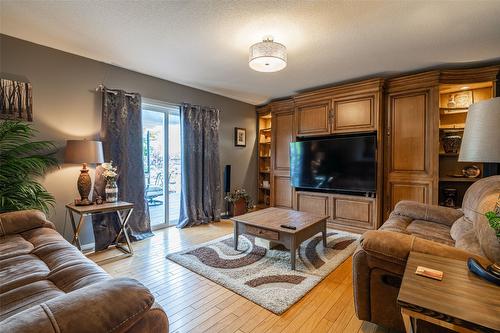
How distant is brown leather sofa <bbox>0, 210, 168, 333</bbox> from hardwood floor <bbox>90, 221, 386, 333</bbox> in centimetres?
80

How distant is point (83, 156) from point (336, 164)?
357 centimetres

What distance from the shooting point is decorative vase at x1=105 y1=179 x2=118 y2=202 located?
9.91 feet

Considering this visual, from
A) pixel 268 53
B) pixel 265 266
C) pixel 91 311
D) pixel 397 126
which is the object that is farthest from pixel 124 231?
pixel 397 126

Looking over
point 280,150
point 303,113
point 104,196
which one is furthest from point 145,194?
point 303,113

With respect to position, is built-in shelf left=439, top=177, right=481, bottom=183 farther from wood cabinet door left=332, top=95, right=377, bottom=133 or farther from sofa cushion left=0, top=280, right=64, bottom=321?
sofa cushion left=0, top=280, right=64, bottom=321

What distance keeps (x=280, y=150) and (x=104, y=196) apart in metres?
3.20

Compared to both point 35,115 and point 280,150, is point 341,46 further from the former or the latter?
point 35,115

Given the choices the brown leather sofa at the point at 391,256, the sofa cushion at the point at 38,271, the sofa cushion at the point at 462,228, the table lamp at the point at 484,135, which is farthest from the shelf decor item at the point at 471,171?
the sofa cushion at the point at 38,271

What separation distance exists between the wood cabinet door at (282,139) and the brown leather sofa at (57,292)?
380 cm

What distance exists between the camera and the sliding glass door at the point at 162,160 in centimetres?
391

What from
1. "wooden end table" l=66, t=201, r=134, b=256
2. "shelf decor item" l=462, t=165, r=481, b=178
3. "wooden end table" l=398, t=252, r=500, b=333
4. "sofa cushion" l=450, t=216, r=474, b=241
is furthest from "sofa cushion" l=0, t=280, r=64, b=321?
"shelf decor item" l=462, t=165, r=481, b=178

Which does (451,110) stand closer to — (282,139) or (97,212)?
(282,139)

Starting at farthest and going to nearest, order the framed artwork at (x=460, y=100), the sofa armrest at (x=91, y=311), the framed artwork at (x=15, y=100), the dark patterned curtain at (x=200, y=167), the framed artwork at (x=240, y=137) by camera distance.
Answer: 1. the framed artwork at (x=240, y=137)
2. the dark patterned curtain at (x=200, y=167)
3. the framed artwork at (x=460, y=100)
4. the framed artwork at (x=15, y=100)
5. the sofa armrest at (x=91, y=311)

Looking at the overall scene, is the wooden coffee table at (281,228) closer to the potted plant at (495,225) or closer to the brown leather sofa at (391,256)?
the brown leather sofa at (391,256)
